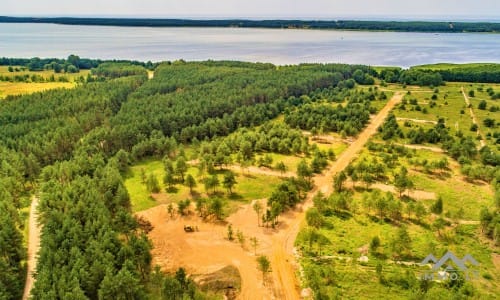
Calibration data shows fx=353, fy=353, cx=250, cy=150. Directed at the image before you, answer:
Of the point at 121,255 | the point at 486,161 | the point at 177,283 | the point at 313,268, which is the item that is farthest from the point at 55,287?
the point at 486,161

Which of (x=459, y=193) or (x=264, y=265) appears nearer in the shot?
(x=264, y=265)

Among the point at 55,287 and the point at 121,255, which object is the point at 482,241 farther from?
the point at 55,287

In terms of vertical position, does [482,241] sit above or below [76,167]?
→ below

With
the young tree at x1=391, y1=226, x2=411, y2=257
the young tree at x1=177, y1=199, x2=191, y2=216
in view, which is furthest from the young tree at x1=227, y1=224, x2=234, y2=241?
the young tree at x1=391, y1=226, x2=411, y2=257

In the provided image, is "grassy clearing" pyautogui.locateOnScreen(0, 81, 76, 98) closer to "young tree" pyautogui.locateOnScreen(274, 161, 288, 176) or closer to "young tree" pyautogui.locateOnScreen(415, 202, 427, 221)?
"young tree" pyautogui.locateOnScreen(274, 161, 288, 176)

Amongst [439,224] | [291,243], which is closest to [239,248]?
[291,243]

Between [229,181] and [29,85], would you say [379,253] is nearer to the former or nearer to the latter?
[229,181]
